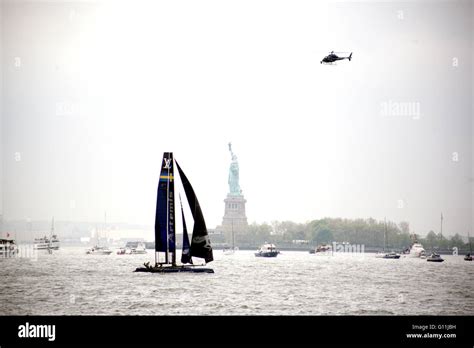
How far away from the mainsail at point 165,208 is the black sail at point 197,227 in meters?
1.84

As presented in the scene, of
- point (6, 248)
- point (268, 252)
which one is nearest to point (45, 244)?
point (6, 248)

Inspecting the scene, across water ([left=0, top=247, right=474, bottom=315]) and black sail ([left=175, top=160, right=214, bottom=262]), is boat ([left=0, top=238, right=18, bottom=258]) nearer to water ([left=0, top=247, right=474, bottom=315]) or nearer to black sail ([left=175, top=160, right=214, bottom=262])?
water ([left=0, top=247, right=474, bottom=315])

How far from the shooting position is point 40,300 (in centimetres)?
5019

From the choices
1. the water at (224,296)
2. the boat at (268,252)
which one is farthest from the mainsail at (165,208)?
the boat at (268,252)

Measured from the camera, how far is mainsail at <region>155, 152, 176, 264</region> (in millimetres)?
64375

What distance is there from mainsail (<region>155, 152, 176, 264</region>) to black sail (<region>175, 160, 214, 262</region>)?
1837 millimetres

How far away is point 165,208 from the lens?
212 ft

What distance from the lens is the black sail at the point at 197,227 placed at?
202 feet

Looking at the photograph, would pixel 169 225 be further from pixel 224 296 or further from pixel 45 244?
pixel 45 244

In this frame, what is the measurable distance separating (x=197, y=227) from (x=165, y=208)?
3.57 m
